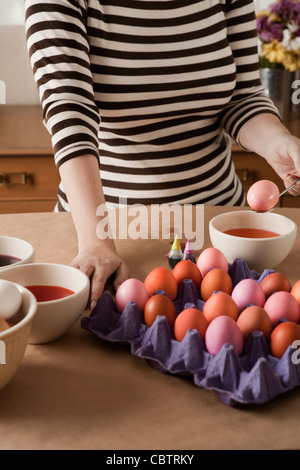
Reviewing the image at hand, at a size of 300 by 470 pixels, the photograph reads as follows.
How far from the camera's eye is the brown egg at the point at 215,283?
82cm

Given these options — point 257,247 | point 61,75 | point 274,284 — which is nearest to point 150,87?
point 61,75

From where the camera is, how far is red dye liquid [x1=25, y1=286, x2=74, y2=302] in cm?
78

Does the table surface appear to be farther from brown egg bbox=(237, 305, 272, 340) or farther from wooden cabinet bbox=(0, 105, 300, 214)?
wooden cabinet bbox=(0, 105, 300, 214)

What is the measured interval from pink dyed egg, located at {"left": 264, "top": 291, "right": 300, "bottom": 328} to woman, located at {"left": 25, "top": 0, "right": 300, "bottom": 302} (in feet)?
1.19

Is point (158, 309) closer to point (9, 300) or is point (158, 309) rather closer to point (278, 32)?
point (9, 300)

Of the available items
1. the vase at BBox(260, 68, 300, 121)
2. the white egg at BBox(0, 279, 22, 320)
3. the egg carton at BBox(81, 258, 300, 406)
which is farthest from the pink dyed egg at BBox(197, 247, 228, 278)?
the vase at BBox(260, 68, 300, 121)

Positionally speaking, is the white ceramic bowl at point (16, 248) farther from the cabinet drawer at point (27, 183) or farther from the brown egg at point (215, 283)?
the cabinet drawer at point (27, 183)

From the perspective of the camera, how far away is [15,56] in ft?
8.58
